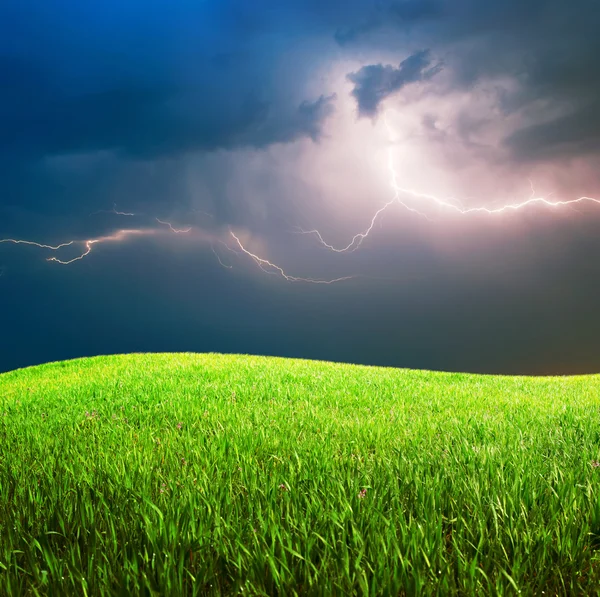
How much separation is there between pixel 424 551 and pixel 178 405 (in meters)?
4.44

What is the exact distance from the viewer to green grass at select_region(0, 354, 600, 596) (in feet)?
5.60

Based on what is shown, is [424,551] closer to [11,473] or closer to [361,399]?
[11,473]

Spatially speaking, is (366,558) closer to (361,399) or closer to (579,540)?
(579,540)

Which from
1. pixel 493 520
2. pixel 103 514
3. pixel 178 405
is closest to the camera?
pixel 493 520

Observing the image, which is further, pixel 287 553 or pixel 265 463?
pixel 265 463

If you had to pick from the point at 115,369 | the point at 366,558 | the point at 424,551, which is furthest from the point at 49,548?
the point at 115,369

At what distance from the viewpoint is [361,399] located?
6.35 meters

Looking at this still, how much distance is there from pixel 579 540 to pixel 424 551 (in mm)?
723

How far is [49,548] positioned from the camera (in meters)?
2.04

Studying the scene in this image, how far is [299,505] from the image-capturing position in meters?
2.29

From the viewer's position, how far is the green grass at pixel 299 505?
67.2 inches

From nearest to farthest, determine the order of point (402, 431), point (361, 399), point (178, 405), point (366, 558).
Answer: point (366, 558) → point (402, 431) → point (178, 405) → point (361, 399)

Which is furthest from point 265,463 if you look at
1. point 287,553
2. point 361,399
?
point 361,399

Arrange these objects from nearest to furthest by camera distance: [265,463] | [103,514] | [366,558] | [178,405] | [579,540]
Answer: [366,558], [579,540], [103,514], [265,463], [178,405]
